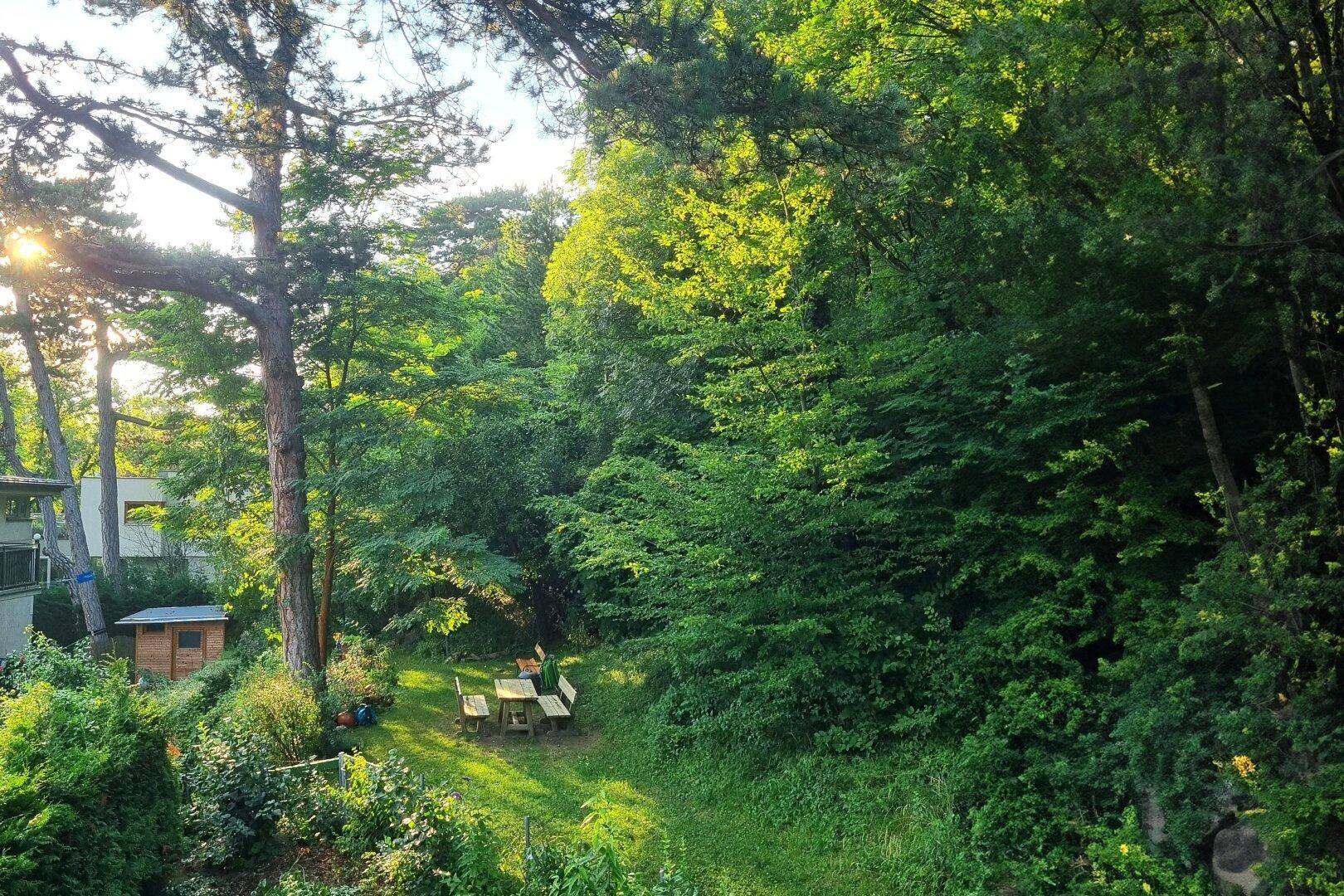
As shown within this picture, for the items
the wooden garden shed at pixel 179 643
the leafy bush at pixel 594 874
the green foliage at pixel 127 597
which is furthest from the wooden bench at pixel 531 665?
the green foliage at pixel 127 597

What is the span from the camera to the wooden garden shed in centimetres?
1870

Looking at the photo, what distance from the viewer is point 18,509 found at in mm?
19594

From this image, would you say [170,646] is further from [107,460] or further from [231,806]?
[231,806]

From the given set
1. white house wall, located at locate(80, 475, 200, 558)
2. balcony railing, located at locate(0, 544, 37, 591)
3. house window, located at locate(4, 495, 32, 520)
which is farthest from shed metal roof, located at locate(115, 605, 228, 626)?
white house wall, located at locate(80, 475, 200, 558)

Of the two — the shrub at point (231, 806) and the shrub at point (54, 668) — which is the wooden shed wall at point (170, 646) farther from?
the shrub at point (231, 806)

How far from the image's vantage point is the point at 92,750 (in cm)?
583

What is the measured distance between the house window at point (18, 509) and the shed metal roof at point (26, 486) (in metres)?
0.34

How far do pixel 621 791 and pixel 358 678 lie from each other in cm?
603

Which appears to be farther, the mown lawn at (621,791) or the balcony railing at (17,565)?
the balcony railing at (17,565)

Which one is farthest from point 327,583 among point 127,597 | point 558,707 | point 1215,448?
point 127,597

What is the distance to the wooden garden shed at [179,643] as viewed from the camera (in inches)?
736

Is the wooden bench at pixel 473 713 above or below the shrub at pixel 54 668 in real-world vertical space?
below

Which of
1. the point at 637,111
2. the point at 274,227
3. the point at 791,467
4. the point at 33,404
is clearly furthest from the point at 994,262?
the point at 33,404

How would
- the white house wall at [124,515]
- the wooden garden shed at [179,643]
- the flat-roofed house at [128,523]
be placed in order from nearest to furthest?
1. the wooden garden shed at [179,643]
2. the flat-roofed house at [128,523]
3. the white house wall at [124,515]
